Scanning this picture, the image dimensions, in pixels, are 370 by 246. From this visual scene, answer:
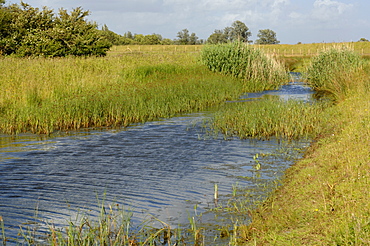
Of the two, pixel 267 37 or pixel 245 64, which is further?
pixel 267 37

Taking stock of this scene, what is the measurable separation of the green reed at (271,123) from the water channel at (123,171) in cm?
73

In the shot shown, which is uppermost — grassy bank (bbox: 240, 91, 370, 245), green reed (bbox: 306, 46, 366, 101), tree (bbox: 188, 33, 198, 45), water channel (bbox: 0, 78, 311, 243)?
tree (bbox: 188, 33, 198, 45)

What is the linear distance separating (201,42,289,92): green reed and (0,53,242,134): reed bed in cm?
228

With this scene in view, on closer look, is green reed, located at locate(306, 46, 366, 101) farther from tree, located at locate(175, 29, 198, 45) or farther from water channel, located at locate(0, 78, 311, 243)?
tree, located at locate(175, 29, 198, 45)

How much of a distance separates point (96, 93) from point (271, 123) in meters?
8.32

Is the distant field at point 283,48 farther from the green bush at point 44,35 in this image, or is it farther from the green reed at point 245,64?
the green reed at point 245,64

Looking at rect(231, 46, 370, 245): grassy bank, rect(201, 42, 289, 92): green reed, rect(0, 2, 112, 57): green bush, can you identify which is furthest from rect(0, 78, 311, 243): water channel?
rect(0, 2, 112, 57): green bush

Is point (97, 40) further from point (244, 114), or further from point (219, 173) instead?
point (219, 173)

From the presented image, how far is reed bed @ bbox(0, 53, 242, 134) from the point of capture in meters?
16.1

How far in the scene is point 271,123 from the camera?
1437 cm

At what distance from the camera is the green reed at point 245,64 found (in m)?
30.4

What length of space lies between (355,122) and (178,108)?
9.60 metres

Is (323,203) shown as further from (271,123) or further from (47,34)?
(47,34)

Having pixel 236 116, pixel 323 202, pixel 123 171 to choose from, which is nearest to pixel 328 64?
pixel 236 116
